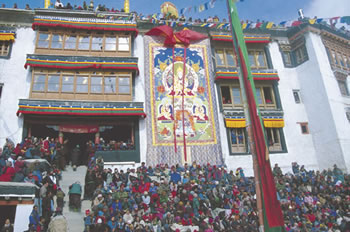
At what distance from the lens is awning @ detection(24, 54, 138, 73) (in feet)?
67.5

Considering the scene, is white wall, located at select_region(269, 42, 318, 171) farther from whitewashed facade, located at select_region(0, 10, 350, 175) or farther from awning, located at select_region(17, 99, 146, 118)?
awning, located at select_region(17, 99, 146, 118)

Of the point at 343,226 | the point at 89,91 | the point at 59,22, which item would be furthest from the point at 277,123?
the point at 59,22

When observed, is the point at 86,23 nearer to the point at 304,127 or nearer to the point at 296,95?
the point at 296,95

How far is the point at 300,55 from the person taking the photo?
25078 millimetres

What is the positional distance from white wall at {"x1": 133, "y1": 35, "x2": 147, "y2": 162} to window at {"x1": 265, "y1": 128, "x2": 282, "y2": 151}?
917 cm

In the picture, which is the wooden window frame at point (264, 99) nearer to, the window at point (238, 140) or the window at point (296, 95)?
the window at point (296, 95)

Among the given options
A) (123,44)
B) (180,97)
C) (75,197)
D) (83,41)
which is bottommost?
(75,197)

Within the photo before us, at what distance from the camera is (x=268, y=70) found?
2383 centimetres

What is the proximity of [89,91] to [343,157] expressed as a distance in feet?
58.6

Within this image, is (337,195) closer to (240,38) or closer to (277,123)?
(277,123)

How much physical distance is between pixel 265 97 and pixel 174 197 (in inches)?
504

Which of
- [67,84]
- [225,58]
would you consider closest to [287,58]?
[225,58]

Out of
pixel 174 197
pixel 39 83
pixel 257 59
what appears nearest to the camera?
pixel 174 197

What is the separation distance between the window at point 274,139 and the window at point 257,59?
525 centimetres
